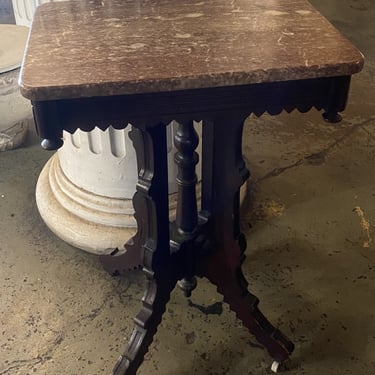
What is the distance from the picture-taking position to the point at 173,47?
0.99m

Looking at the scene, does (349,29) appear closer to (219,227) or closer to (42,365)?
(219,227)

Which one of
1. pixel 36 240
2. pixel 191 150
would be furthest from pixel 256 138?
pixel 191 150

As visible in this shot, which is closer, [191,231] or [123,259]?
[191,231]

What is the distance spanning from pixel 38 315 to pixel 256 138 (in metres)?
1.20

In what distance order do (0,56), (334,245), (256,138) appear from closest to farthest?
(334,245)
(0,56)
(256,138)

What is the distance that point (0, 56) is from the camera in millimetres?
2186

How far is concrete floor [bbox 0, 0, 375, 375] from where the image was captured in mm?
1470

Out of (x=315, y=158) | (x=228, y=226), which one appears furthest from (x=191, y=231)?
(x=315, y=158)

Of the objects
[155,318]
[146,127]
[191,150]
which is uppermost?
[146,127]

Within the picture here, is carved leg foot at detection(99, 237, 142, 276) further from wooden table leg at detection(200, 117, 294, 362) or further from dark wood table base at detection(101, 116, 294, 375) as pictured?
wooden table leg at detection(200, 117, 294, 362)

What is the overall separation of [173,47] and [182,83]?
0.42ft

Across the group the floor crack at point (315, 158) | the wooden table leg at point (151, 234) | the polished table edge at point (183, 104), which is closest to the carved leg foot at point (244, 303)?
the wooden table leg at point (151, 234)

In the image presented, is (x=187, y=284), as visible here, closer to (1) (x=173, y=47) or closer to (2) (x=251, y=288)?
(2) (x=251, y=288)

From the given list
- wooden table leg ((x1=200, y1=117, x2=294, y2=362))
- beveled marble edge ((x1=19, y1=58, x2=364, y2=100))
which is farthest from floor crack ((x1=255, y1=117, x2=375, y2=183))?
beveled marble edge ((x1=19, y1=58, x2=364, y2=100))
